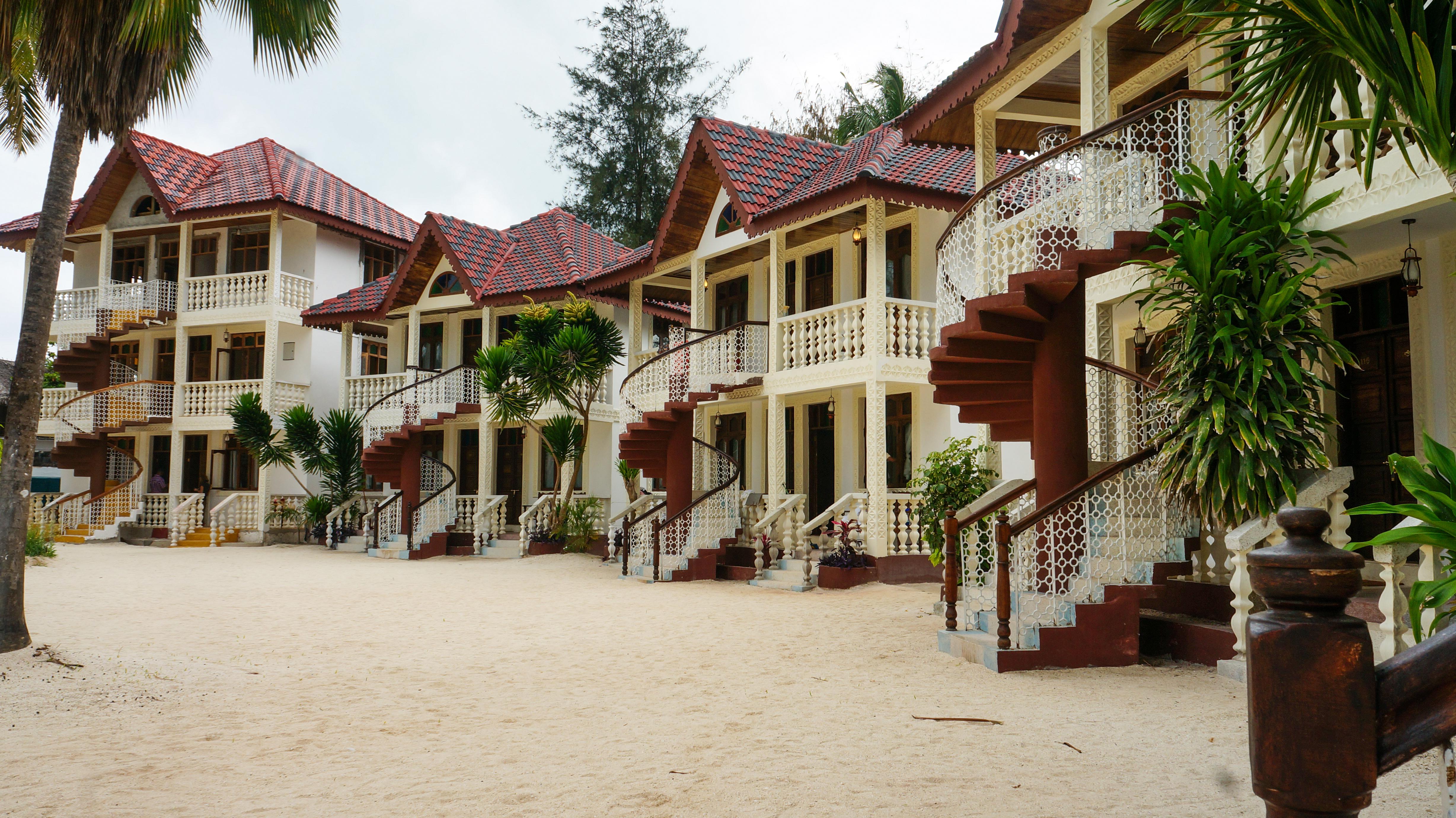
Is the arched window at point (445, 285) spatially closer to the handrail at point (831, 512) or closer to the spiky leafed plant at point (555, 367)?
the spiky leafed plant at point (555, 367)

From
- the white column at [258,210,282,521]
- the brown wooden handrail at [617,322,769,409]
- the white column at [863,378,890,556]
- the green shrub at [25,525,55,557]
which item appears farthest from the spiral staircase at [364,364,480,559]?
the white column at [863,378,890,556]

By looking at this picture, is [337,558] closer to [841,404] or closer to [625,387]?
[625,387]

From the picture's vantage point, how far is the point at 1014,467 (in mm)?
13414

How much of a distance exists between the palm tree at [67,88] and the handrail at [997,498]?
24.1 feet

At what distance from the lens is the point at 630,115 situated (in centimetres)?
3494

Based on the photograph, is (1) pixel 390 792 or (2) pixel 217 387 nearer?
(1) pixel 390 792

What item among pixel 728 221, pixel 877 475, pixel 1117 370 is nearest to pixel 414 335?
pixel 728 221

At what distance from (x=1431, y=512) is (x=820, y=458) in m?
15.2

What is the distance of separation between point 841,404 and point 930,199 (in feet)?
14.0

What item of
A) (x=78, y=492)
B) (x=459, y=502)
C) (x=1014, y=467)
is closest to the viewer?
(x=1014, y=467)

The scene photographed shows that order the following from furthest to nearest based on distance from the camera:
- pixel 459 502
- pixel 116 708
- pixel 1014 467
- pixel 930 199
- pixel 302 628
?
pixel 459 502
pixel 930 199
pixel 1014 467
pixel 302 628
pixel 116 708

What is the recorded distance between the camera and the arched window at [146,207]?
90.3 feet

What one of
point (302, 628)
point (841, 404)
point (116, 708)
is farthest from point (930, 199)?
point (116, 708)

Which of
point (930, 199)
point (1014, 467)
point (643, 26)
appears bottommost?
point (1014, 467)
